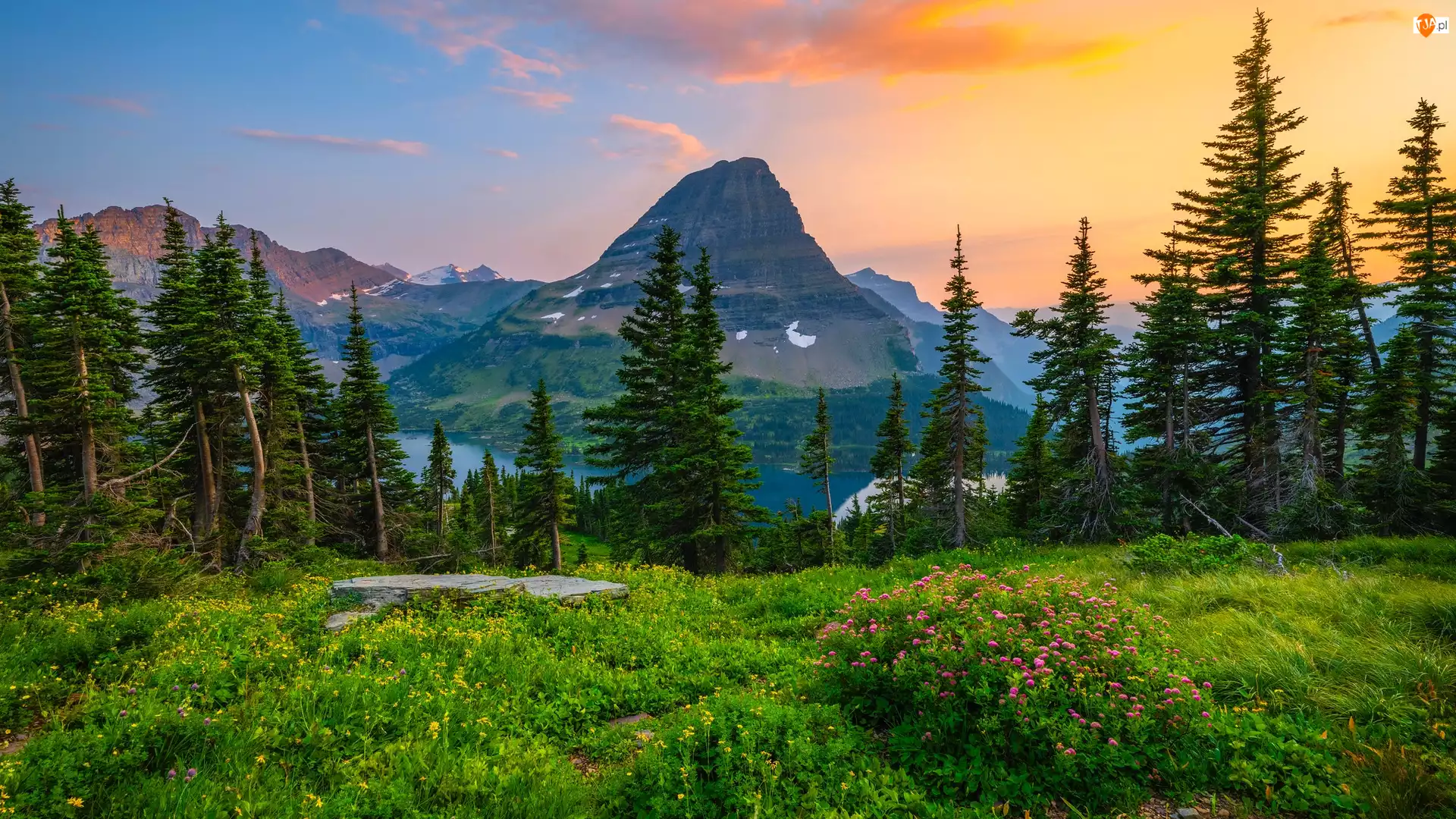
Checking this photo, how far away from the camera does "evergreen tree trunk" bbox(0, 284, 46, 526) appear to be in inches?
738

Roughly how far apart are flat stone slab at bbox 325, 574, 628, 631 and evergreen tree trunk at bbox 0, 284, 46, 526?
17330mm

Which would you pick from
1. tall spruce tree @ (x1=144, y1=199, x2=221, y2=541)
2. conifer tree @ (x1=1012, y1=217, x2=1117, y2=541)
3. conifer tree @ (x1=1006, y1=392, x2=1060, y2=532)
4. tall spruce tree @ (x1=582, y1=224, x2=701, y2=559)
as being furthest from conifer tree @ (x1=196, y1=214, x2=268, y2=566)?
conifer tree @ (x1=1006, y1=392, x2=1060, y2=532)

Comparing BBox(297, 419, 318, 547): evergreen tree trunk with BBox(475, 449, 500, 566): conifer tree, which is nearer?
BBox(297, 419, 318, 547): evergreen tree trunk

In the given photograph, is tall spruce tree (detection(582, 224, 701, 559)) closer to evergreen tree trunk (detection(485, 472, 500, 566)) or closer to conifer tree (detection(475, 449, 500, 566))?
conifer tree (detection(475, 449, 500, 566))

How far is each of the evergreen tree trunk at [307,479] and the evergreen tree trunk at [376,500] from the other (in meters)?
2.62

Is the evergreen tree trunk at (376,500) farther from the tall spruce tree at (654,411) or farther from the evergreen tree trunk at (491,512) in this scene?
the evergreen tree trunk at (491,512)

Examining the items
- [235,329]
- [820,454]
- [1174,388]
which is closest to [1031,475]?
[820,454]

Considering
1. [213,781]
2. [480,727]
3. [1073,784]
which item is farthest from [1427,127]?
[213,781]

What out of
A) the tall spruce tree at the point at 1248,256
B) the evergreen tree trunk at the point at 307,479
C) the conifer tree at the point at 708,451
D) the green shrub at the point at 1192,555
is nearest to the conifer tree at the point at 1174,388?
the tall spruce tree at the point at 1248,256

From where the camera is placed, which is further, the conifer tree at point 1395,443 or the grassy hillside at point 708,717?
the conifer tree at point 1395,443

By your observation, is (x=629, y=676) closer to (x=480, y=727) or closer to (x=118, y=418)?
(x=480, y=727)

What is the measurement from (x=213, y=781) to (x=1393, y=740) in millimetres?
10606

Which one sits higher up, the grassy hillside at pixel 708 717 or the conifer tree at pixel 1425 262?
the conifer tree at pixel 1425 262

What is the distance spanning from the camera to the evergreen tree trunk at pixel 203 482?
75.2 feet
